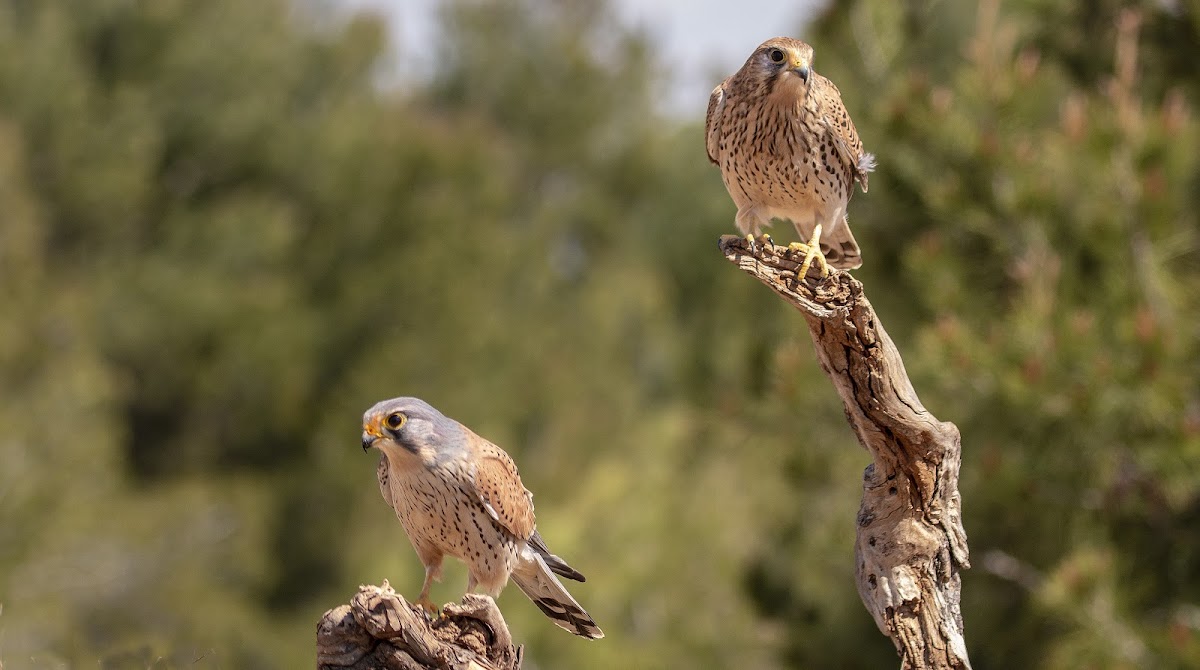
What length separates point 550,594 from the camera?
4992mm

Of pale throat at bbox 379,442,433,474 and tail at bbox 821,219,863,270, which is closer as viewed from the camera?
pale throat at bbox 379,442,433,474

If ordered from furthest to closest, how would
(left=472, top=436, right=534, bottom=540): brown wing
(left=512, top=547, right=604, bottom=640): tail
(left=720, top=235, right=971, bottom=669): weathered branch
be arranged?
1. (left=512, top=547, right=604, bottom=640): tail
2. (left=472, top=436, right=534, bottom=540): brown wing
3. (left=720, top=235, right=971, bottom=669): weathered branch

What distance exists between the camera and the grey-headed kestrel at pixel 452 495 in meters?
4.49

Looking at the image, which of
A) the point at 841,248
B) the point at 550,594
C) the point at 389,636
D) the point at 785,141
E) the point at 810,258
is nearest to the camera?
the point at 389,636

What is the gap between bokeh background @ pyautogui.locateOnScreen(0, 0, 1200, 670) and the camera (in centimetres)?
786

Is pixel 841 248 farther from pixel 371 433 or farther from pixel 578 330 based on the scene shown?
pixel 578 330

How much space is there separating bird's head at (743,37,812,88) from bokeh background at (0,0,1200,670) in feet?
8.71

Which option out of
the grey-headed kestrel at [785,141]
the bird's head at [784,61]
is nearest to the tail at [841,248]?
the grey-headed kestrel at [785,141]

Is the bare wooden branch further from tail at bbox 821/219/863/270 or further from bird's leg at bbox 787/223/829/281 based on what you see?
tail at bbox 821/219/863/270

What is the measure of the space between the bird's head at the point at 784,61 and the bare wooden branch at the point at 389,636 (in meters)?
2.12

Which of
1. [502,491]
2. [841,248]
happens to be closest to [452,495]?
[502,491]

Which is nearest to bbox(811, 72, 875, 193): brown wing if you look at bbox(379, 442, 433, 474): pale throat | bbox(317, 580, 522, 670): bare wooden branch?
bbox(379, 442, 433, 474): pale throat

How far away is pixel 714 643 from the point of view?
14.6 m

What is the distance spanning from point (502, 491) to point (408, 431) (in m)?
0.39
